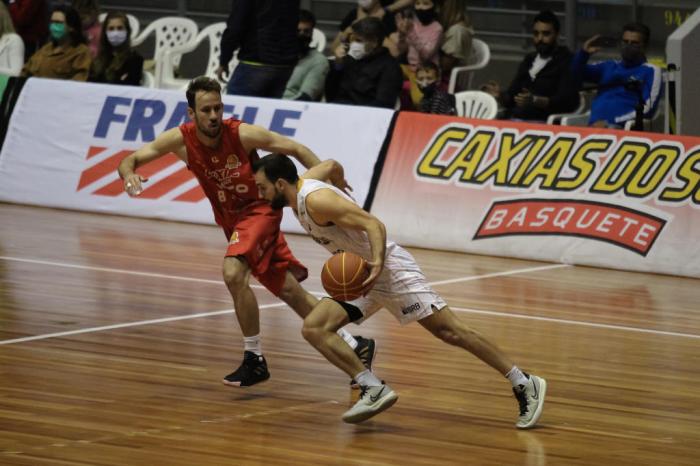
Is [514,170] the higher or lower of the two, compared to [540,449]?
lower

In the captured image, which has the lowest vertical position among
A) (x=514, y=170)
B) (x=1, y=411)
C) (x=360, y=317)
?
(x=514, y=170)

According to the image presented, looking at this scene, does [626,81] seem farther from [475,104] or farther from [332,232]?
[332,232]

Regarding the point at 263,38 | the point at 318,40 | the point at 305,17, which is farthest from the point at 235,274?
the point at 318,40

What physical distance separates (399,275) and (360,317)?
32cm

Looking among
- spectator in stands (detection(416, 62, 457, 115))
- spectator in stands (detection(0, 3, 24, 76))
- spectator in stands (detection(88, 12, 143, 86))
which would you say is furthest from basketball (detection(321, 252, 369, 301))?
spectator in stands (detection(0, 3, 24, 76))

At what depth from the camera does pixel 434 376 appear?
30.5 feet

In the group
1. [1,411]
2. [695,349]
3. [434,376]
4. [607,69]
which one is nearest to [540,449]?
[434,376]

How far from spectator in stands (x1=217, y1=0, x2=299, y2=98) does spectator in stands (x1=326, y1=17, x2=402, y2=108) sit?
2.57 feet

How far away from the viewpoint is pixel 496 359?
313 inches

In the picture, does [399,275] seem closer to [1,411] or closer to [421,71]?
[1,411]

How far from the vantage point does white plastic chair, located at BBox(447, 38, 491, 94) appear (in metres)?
17.8

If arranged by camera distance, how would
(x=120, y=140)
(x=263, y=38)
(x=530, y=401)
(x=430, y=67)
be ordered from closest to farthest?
(x=530, y=401)
(x=263, y=38)
(x=430, y=67)
(x=120, y=140)

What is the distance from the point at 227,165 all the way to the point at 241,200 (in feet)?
0.85

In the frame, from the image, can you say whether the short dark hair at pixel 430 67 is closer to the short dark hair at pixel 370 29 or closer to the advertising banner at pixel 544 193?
the short dark hair at pixel 370 29
